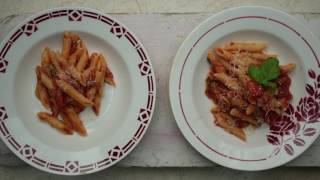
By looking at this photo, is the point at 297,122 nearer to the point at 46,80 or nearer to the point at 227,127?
the point at 227,127

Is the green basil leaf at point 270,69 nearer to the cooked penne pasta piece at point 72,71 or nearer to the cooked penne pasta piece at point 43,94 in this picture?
the cooked penne pasta piece at point 72,71

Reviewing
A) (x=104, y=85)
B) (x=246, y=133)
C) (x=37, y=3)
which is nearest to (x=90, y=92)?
(x=104, y=85)

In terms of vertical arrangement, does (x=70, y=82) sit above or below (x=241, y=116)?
above

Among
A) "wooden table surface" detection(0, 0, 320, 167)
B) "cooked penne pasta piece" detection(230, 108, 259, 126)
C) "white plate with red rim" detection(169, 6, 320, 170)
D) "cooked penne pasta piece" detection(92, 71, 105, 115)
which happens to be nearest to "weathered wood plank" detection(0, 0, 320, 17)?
"wooden table surface" detection(0, 0, 320, 167)

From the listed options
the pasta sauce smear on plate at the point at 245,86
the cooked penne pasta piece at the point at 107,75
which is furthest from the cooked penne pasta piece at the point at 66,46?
the pasta sauce smear on plate at the point at 245,86

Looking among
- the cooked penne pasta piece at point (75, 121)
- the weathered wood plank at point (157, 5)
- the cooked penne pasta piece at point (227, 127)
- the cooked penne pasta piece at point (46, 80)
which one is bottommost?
the cooked penne pasta piece at point (227, 127)

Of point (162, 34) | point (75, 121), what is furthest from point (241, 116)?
point (75, 121)
